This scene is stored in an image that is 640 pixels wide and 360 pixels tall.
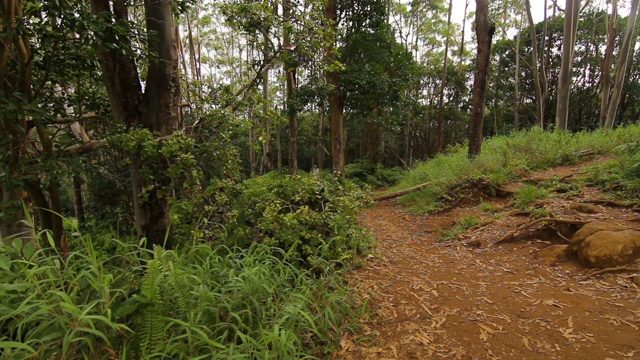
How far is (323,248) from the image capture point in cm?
330

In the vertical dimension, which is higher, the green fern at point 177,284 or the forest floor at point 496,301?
the green fern at point 177,284

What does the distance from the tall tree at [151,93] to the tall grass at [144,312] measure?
786 millimetres

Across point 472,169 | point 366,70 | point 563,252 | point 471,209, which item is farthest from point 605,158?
point 366,70

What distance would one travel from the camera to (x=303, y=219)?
3.32 meters

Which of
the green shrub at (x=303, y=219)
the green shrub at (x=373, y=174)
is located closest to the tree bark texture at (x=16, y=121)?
the green shrub at (x=303, y=219)

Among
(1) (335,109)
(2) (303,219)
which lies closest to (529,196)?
(2) (303,219)

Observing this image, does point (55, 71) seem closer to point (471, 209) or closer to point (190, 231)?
point (190, 231)

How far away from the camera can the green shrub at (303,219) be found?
127 inches

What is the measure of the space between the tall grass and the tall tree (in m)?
0.79

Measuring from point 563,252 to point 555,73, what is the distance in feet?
75.7

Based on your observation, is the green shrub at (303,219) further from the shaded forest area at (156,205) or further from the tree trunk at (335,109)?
the tree trunk at (335,109)

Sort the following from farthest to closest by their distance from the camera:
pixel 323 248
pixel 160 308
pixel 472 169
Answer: pixel 472 169, pixel 323 248, pixel 160 308

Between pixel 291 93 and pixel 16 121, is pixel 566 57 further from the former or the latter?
pixel 16 121

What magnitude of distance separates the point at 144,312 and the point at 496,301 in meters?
2.92
